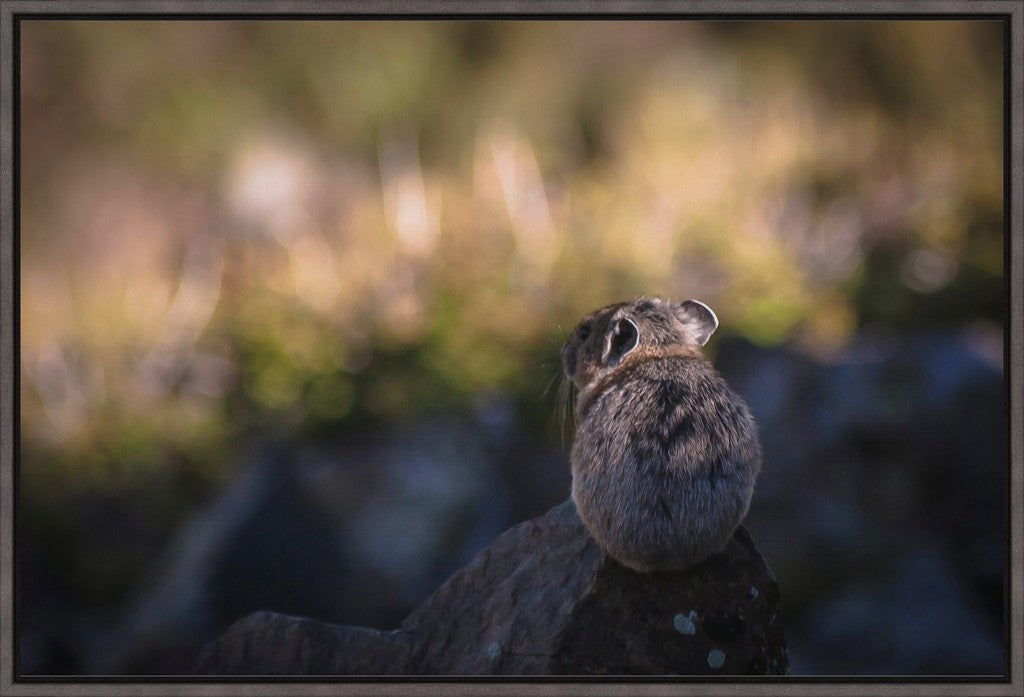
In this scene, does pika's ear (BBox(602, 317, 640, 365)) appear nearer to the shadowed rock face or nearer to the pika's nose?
the pika's nose

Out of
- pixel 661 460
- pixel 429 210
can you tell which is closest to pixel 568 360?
pixel 661 460

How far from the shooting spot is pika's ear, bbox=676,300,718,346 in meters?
4.43

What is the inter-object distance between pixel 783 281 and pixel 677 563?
168 inches

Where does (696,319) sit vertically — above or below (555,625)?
above

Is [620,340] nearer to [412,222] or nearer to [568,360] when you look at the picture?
[568,360]

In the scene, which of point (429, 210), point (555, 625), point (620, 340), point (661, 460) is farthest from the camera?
point (429, 210)

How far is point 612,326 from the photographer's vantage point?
4219 mm

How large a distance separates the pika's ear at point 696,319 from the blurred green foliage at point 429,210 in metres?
2.12

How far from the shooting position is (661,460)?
12.4 ft

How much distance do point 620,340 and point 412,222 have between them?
13.4 feet

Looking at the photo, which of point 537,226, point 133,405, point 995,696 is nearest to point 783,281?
Answer: point 537,226

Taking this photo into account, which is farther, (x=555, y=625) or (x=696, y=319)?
(x=696, y=319)

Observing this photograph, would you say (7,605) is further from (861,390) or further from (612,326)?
(861,390)

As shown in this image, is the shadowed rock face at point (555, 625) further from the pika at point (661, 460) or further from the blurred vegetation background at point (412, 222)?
the blurred vegetation background at point (412, 222)
